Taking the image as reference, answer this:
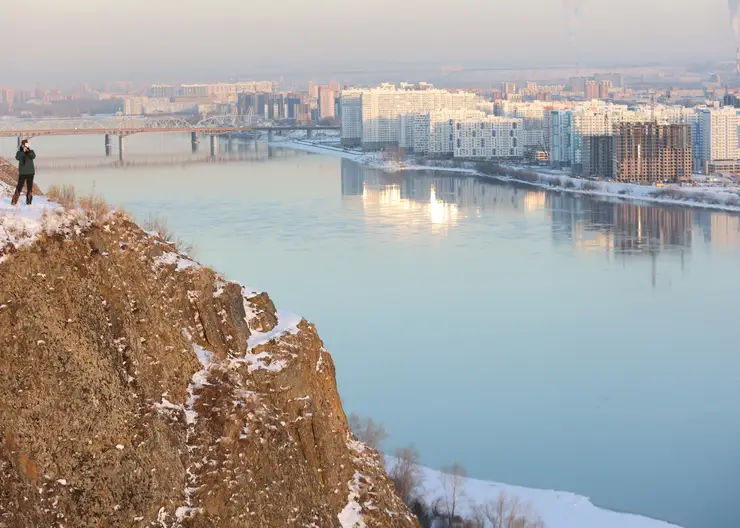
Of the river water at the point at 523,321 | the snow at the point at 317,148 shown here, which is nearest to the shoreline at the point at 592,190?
the river water at the point at 523,321

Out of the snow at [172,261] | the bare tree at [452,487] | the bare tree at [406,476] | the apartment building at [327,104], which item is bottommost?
the bare tree at [452,487]

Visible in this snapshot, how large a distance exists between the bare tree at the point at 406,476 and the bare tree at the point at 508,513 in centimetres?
Result: 19

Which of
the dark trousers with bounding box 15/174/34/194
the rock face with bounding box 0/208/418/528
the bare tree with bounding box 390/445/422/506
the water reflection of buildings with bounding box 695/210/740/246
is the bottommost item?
the bare tree with bounding box 390/445/422/506

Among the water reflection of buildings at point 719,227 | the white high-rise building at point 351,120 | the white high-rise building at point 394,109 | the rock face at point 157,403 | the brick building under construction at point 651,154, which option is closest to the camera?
the rock face at point 157,403

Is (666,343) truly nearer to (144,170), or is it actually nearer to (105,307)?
(105,307)

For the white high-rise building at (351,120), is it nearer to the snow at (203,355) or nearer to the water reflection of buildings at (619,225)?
the water reflection of buildings at (619,225)

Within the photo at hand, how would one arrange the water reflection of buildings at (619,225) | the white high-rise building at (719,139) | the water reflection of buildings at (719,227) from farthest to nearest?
the white high-rise building at (719,139)
the water reflection of buildings at (719,227)
the water reflection of buildings at (619,225)

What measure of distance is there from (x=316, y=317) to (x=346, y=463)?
460 cm

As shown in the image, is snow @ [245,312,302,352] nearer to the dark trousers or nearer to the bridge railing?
the dark trousers

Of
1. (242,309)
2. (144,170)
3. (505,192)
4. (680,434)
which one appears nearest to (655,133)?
(505,192)

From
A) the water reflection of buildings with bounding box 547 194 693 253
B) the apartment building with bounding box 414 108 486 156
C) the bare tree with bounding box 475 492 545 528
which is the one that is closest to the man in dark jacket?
the bare tree with bounding box 475 492 545 528

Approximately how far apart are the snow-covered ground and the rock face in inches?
69.8

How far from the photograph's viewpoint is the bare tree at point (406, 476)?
10.6 feet

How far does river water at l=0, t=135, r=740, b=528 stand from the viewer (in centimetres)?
406
